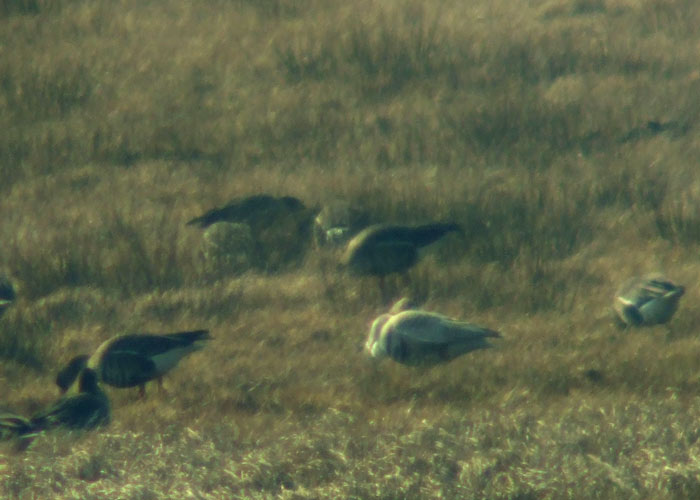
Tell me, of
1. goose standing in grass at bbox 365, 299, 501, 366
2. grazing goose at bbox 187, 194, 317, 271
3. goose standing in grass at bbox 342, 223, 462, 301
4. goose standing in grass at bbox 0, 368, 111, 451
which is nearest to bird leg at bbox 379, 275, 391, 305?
goose standing in grass at bbox 342, 223, 462, 301

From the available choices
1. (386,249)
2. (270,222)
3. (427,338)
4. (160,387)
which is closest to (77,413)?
(160,387)

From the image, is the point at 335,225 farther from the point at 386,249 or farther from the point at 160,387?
the point at 160,387

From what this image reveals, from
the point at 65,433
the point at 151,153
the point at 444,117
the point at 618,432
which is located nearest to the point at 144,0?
the point at 151,153

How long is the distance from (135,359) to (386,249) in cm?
168

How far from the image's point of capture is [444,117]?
28.5ft

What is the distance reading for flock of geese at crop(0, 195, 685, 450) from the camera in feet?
14.9

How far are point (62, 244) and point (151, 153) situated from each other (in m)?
1.80

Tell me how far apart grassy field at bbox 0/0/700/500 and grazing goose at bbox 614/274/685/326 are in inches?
3.9

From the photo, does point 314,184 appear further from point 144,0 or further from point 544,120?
point 144,0

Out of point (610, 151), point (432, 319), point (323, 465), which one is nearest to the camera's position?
point (323, 465)

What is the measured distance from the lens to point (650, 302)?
17.6 ft

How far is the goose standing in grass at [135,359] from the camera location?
482cm

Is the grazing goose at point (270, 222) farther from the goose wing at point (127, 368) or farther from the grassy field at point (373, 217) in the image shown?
the goose wing at point (127, 368)

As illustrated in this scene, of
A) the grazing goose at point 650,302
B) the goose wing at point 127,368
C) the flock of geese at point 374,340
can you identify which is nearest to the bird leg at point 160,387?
the flock of geese at point 374,340
